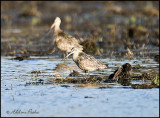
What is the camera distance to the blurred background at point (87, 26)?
1880 cm

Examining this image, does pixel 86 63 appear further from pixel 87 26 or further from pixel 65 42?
pixel 87 26

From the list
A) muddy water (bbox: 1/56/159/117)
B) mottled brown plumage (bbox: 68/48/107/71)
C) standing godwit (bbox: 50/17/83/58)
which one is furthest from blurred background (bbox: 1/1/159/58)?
muddy water (bbox: 1/56/159/117)

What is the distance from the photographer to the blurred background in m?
18.8

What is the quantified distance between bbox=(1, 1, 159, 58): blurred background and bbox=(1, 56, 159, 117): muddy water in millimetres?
5275

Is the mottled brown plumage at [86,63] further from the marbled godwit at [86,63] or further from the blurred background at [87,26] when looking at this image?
the blurred background at [87,26]

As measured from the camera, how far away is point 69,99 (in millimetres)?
10047

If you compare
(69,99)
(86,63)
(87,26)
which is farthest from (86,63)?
(87,26)

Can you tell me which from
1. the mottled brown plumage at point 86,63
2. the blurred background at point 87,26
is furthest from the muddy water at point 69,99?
the blurred background at point 87,26

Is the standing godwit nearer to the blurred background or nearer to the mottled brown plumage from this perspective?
the blurred background

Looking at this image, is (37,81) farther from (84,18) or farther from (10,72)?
(84,18)

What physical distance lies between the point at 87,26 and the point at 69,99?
17362 mm

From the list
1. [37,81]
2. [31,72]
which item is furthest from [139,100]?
[31,72]

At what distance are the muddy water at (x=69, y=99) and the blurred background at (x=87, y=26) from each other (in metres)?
5.28

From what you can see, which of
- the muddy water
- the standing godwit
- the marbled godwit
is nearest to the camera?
the muddy water
